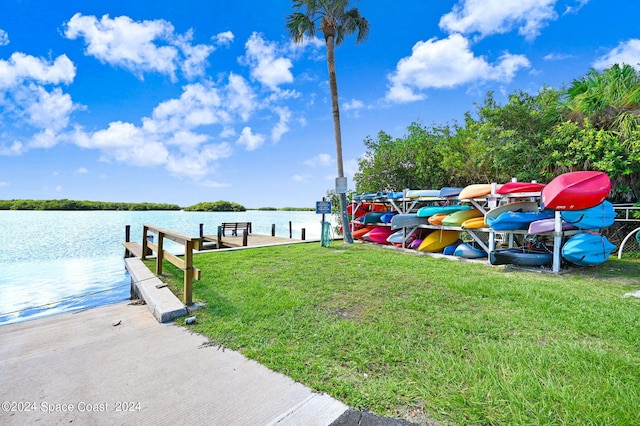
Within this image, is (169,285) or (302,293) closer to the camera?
(302,293)

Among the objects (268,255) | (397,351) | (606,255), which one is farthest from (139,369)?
(606,255)

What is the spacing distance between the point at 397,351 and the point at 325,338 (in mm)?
681

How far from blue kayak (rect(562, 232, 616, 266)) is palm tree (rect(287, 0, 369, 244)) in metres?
6.16

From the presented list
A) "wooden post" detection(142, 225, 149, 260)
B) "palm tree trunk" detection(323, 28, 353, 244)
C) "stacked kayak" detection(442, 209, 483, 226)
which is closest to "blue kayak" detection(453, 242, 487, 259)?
"stacked kayak" detection(442, 209, 483, 226)

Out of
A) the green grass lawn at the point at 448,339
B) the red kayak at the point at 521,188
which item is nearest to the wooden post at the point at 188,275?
the green grass lawn at the point at 448,339

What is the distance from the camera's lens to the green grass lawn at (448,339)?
1866mm

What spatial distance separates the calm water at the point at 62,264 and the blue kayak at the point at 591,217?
8610 millimetres

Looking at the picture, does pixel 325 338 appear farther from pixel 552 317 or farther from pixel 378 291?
pixel 552 317

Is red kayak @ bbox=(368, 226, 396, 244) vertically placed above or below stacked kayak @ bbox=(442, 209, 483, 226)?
below

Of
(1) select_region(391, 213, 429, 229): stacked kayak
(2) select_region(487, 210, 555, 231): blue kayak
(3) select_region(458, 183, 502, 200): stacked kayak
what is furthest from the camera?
(1) select_region(391, 213, 429, 229): stacked kayak

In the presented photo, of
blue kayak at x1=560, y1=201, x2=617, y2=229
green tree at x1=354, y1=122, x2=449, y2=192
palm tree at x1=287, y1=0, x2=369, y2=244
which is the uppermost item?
palm tree at x1=287, y1=0, x2=369, y2=244

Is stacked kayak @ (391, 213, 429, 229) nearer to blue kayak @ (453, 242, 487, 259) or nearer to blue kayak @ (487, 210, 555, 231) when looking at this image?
blue kayak @ (453, 242, 487, 259)

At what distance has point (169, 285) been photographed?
203 inches

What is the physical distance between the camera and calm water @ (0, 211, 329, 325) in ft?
19.9
